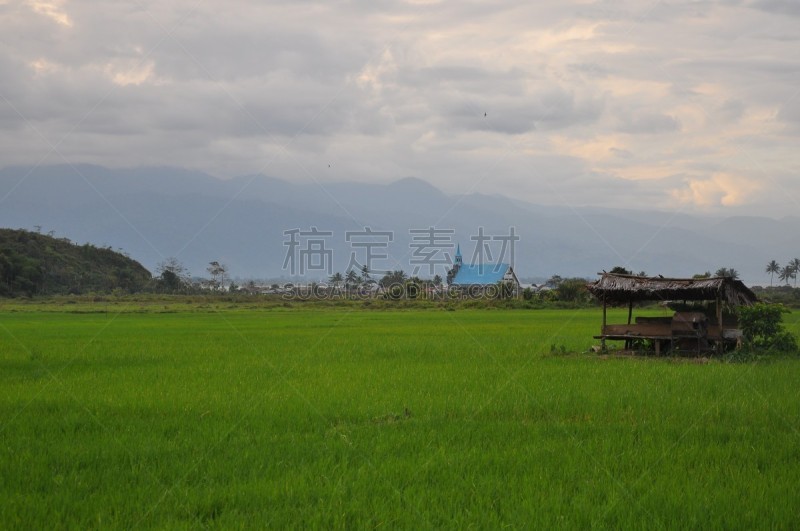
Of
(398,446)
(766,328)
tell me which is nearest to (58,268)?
(766,328)

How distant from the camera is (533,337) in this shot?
23.1 m

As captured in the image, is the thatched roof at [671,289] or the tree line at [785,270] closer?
the thatched roof at [671,289]

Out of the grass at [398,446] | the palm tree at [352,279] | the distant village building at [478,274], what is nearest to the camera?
the grass at [398,446]

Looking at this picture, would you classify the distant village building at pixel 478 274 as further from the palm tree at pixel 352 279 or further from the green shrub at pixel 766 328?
the green shrub at pixel 766 328

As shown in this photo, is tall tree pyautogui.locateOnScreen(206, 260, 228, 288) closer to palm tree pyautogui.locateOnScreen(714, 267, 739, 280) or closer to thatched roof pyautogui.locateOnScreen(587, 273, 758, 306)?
palm tree pyautogui.locateOnScreen(714, 267, 739, 280)

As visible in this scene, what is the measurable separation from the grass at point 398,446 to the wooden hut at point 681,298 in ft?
9.33

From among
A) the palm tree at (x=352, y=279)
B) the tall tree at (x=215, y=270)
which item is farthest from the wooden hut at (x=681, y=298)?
the tall tree at (x=215, y=270)

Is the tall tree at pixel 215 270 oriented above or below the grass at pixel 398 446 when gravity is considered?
above

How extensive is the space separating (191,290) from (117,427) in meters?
72.8

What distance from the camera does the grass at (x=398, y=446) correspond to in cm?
556

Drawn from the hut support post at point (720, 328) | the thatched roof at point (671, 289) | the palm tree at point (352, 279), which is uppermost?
the palm tree at point (352, 279)

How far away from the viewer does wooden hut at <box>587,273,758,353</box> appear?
17172 mm

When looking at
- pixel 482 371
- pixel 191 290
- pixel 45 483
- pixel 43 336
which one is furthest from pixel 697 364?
pixel 191 290

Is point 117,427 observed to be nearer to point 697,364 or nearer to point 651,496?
point 651,496
